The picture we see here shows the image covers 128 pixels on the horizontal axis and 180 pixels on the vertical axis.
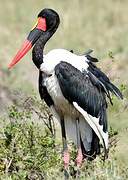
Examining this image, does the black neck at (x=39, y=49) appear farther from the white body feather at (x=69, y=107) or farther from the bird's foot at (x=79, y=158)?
the bird's foot at (x=79, y=158)

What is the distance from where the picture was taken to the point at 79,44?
19.0m

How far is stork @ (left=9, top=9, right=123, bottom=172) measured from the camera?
7477 millimetres

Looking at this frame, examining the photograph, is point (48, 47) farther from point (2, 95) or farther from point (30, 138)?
point (30, 138)

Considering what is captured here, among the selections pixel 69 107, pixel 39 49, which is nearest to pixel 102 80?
pixel 69 107

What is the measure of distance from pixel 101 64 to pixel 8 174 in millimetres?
2068

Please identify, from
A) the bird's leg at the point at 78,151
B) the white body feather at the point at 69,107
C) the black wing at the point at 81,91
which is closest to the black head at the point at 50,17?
the white body feather at the point at 69,107

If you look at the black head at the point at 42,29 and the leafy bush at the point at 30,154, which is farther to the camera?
the black head at the point at 42,29

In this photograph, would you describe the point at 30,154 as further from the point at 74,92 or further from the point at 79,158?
the point at 74,92

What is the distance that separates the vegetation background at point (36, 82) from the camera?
7.40 m

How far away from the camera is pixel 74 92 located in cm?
755

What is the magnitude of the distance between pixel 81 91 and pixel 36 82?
301 inches

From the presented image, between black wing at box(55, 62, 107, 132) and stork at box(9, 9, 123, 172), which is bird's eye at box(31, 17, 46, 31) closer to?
stork at box(9, 9, 123, 172)

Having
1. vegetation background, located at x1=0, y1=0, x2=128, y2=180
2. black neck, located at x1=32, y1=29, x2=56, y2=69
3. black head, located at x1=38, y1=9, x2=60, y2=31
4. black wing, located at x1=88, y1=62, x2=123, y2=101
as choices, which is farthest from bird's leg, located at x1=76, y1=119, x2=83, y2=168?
black head, located at x1=38, y1=9, x2=60, y2=31

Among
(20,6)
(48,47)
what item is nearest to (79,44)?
(48,47)
